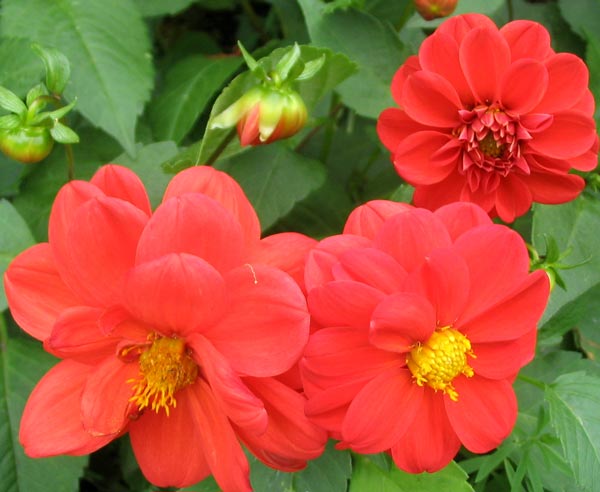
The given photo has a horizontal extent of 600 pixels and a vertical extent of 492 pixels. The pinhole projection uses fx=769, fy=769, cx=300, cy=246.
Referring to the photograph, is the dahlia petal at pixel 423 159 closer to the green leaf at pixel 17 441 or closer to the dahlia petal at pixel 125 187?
the dahlia petal at pixel 125 187

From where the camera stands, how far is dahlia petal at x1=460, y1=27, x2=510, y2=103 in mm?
943

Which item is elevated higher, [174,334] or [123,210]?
[123,210]

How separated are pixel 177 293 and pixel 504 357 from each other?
35 centimetres

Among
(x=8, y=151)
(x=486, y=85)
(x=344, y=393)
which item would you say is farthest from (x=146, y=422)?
(x=486, y=85)

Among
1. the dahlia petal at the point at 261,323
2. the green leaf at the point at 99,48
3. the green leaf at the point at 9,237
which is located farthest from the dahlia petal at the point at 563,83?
the green leaf at the point at 9,237

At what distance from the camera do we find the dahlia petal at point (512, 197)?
1.00 metres

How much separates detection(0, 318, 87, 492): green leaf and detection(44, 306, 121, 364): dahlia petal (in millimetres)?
392

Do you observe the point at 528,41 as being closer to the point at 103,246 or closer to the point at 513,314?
the point at 513,314

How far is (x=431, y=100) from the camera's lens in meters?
0.98

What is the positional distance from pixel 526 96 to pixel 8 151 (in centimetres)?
64

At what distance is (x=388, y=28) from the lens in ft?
4.05

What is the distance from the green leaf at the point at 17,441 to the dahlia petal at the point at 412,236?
24.3 inches

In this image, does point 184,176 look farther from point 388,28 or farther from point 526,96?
point 388,28

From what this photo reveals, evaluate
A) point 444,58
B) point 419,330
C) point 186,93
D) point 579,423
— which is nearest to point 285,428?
point 419,330
